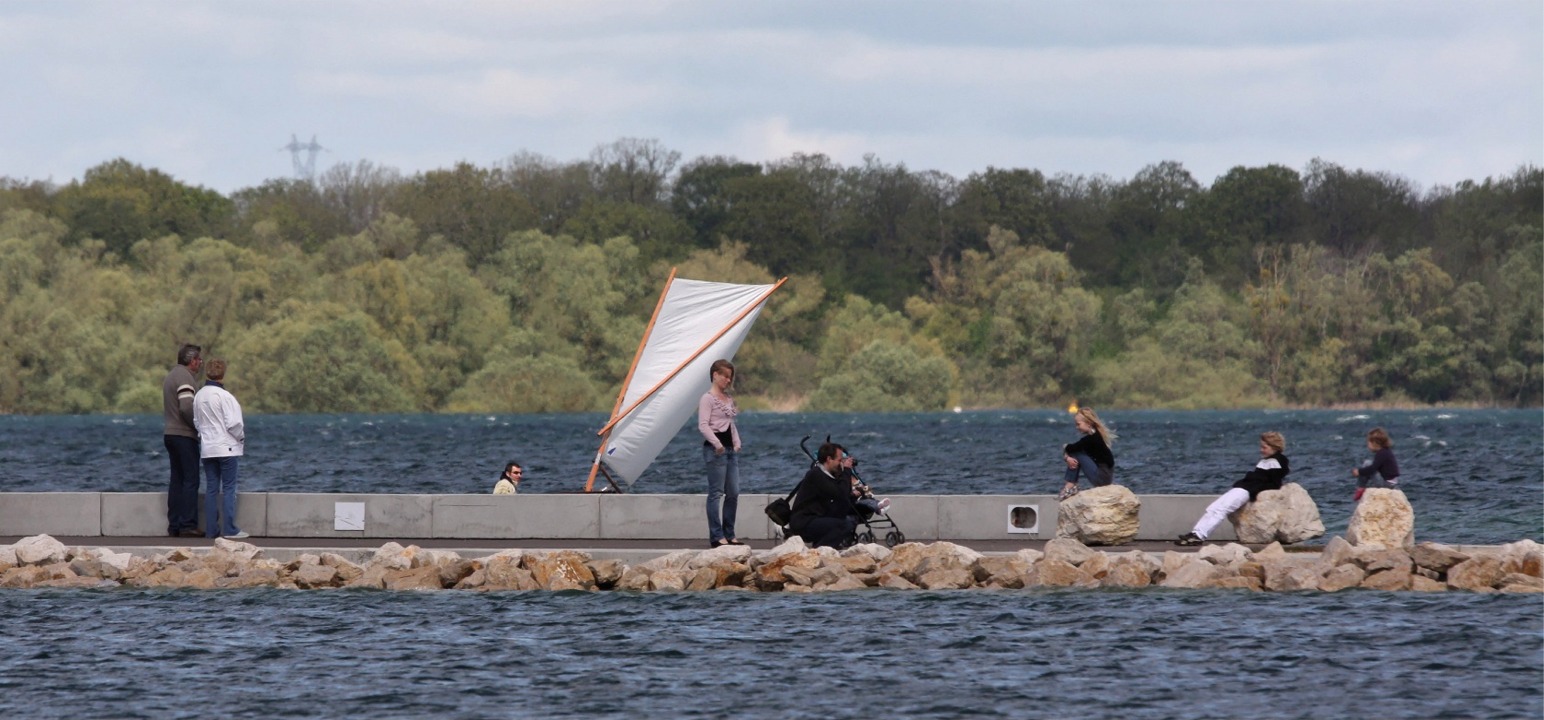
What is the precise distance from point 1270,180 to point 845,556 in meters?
98.6

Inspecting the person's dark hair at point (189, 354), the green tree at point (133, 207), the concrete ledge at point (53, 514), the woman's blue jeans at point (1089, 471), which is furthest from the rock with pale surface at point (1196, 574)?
the green tree at point (133, 207)

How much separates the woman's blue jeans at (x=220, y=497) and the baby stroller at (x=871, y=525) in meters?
5.44

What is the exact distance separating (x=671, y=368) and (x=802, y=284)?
86.6 meters

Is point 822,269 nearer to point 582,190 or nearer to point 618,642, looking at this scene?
point 582,190

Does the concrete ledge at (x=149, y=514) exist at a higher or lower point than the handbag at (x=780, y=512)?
lower

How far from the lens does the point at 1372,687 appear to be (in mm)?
15438

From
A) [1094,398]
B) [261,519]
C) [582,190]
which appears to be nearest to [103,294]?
[582,190]

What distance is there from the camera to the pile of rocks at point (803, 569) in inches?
→ 754

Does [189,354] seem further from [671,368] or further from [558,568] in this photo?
[671,368]

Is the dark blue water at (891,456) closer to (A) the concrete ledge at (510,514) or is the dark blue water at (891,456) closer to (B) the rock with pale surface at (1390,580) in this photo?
(B) the rock with pale surface at (1390,580)

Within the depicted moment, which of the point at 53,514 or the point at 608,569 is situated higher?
the point at 53,514

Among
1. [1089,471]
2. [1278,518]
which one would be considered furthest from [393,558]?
[1278,518]

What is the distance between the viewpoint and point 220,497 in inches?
776

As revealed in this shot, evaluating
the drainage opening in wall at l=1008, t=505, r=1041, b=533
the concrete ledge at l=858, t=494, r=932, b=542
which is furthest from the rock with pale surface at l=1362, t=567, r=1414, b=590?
the concrete ledge at l=858, t=494, r=932, b=542
